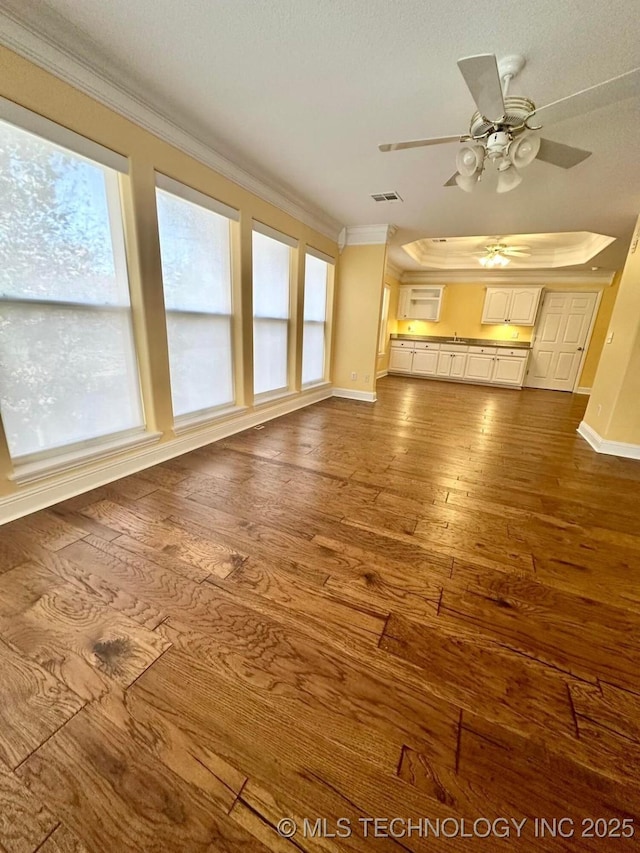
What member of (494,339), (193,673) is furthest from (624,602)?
(494,339)

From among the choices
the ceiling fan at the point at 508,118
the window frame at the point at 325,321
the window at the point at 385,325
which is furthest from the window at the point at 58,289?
the window at the point at 385,325

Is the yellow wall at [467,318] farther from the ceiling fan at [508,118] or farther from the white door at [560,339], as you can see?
the ceiling fan at [508,118]

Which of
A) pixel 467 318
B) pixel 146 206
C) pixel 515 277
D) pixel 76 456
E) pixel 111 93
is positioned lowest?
pixel 76 456

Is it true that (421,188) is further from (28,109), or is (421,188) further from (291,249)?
(28,109)

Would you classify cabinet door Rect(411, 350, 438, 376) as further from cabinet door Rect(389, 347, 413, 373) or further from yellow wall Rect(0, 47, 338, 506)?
yellow wall Rect(0, 47, 338, 506)

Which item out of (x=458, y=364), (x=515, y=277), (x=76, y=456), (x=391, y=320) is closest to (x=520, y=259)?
(x=515, y=277)

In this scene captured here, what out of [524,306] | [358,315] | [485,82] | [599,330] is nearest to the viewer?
[485,82]

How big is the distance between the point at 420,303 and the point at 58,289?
7369mm

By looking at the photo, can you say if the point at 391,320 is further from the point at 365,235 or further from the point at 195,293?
the point at 195,293

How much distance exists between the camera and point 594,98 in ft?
5.04

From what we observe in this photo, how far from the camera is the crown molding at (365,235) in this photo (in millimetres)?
4559

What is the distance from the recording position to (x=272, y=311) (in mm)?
3887

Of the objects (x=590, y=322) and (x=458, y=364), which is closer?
(x=590, y=322)

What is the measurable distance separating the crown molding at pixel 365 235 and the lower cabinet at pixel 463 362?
3.40 meters
